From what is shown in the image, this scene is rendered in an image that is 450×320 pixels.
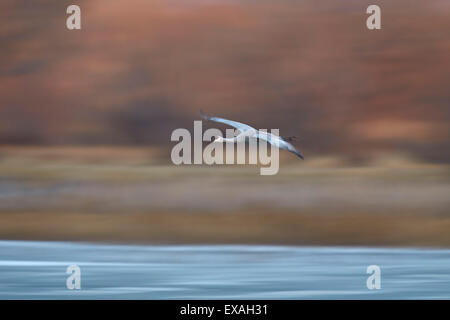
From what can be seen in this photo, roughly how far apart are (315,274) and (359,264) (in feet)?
5.55

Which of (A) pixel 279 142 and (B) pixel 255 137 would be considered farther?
(B) pixel 255 137

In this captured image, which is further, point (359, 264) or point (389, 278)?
point (359, 264)

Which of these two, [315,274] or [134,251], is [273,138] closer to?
[315,274]

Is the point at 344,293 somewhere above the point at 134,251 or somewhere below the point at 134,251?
below

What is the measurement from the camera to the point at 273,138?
1177 centimetres

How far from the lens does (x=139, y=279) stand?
13.5m

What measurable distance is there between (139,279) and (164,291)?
48.4 inches
